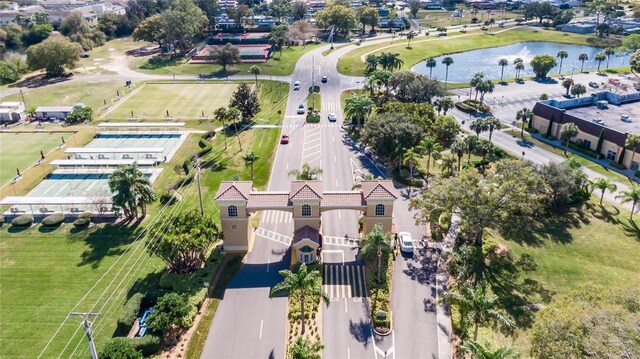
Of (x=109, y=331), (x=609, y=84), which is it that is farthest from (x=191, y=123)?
(x=609, y=84)

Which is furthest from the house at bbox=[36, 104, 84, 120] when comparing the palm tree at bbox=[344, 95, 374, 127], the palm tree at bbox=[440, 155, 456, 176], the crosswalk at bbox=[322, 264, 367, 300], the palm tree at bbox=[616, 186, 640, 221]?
the palm tree at bbox=[616, 186, 640, 221]

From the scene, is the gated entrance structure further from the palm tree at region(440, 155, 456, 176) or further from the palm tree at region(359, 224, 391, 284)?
the palm tree at region(440, 155, 456, 176)

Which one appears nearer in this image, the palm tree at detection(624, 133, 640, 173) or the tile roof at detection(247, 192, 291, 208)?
the tile roof at detection(247, 192, 291, 208)

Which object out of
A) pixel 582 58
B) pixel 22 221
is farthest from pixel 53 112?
pixel 582 58

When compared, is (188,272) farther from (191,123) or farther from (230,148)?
(191,123)

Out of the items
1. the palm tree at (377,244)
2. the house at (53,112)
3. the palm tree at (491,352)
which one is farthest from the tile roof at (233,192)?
the house at (53,112)

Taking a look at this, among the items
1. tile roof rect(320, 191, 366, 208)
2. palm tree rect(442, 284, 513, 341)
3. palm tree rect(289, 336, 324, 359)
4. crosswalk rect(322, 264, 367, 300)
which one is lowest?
crosswalk rect(322, 264, 367, 300)

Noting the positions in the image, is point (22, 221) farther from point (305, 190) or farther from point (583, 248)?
point (583, 248)
